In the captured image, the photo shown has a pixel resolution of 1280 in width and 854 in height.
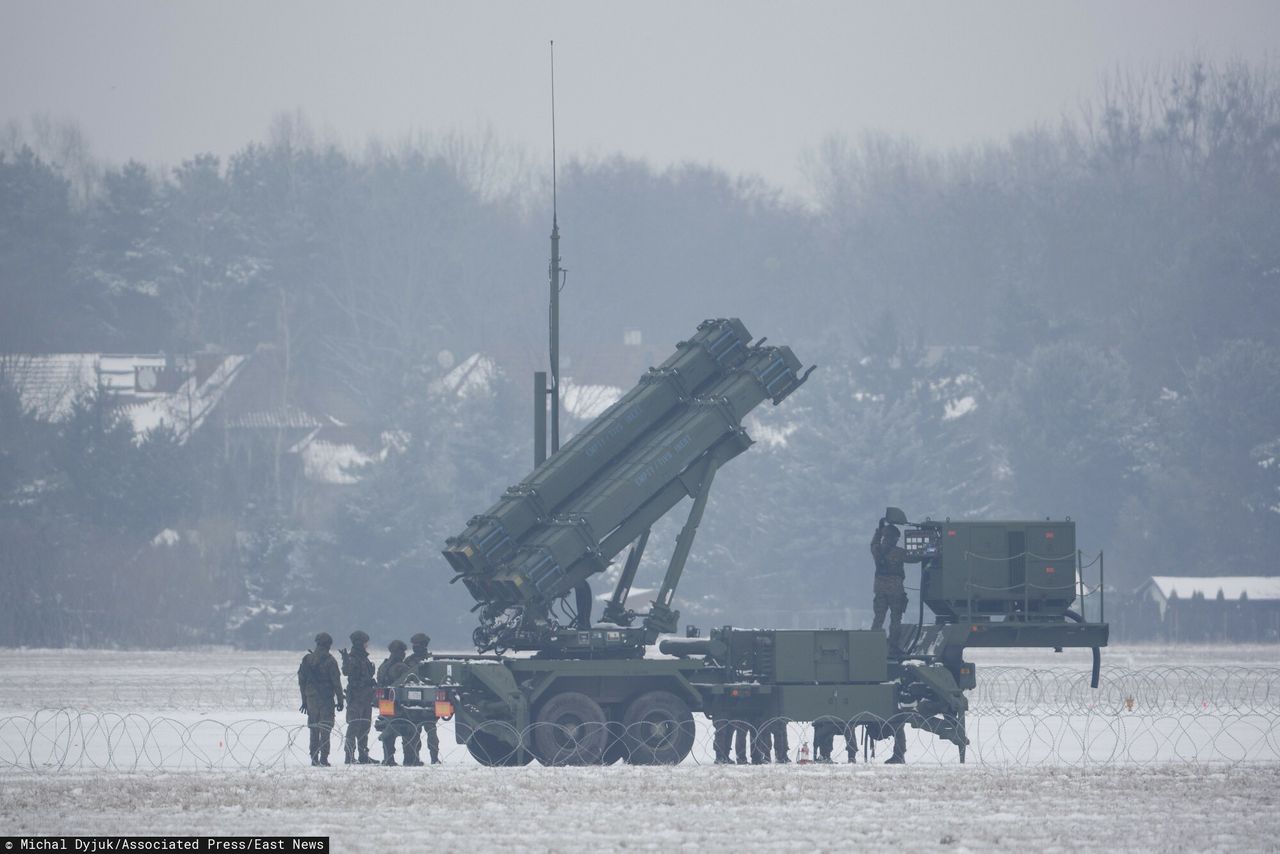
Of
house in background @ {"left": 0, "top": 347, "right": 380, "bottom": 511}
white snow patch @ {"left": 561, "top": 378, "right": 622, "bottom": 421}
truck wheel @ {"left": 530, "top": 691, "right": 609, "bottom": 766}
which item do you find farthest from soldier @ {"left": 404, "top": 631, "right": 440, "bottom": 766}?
white snow patch @ {"left": 561, "top": 378, "right": 622, "bottom": 421}

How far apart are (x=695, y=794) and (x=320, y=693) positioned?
20.6ft

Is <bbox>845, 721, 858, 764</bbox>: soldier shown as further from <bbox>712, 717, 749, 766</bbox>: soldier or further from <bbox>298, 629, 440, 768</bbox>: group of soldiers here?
<bbox>298, 629, 440, 768</bbox>: group of soldiers

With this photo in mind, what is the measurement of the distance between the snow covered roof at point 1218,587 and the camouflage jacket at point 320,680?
2230 inches

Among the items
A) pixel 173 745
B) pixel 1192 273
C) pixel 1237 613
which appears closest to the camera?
pixel 173 745

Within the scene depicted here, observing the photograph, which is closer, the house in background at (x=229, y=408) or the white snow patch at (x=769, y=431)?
the white snow patch at (x=769, y=431)

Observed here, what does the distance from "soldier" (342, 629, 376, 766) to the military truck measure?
3.24ft

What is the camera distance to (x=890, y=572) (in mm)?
28203

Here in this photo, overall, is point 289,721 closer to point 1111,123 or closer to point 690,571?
point 690,571

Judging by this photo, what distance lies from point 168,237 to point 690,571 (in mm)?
47965

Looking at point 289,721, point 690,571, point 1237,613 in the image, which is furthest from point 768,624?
point 289,721

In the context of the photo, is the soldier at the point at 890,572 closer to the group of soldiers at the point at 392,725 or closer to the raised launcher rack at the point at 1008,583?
the group of soldiers at the point at 392,725

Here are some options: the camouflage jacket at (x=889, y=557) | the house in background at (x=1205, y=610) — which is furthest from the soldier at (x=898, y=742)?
the house in background at (x=1205, y=610)

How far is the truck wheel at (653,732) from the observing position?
1043 inches

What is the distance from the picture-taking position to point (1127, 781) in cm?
2350
